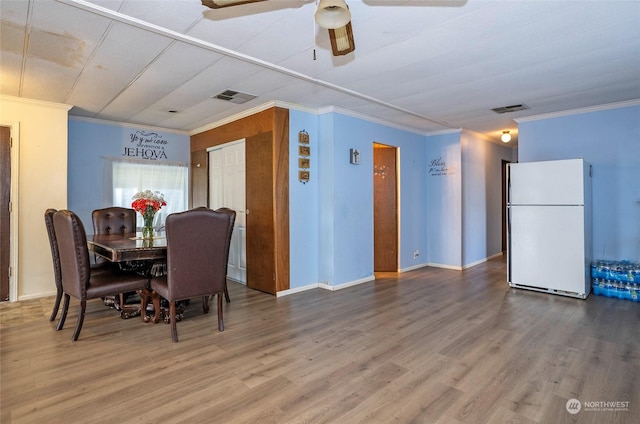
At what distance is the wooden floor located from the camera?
6.07 ft

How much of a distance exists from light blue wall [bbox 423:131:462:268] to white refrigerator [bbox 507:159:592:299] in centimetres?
127

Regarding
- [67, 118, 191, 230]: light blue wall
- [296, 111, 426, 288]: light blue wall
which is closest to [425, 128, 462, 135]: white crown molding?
[296, 111, 426, 288]: light blue wall

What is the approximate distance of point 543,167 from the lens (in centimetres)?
417

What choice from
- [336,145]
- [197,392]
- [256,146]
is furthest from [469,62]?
[197,392]

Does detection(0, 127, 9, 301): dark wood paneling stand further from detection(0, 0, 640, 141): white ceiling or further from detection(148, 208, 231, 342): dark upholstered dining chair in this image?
detection(148, 208, 231, 342): dark upholstered dining chair

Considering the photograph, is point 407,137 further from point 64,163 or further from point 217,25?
point 64,163

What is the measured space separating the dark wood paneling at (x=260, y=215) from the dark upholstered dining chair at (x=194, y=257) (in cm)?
121

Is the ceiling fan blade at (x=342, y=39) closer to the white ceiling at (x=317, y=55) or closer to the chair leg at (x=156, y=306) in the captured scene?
the white ceiling at (x=317, y=55)

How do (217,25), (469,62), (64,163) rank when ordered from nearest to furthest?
(217,25) → (469,62) → (64,163)

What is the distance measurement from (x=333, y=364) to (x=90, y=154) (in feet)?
15.5

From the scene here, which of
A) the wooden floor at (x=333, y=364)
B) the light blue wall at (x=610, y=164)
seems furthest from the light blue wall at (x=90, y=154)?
the light blue wall at (x=610, y=164)

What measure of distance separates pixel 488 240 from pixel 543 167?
2894mm

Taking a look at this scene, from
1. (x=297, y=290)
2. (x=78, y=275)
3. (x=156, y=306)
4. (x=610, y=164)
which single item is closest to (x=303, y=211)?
(x=297, y=290)

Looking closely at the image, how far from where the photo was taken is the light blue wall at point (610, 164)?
4215 millimetres
